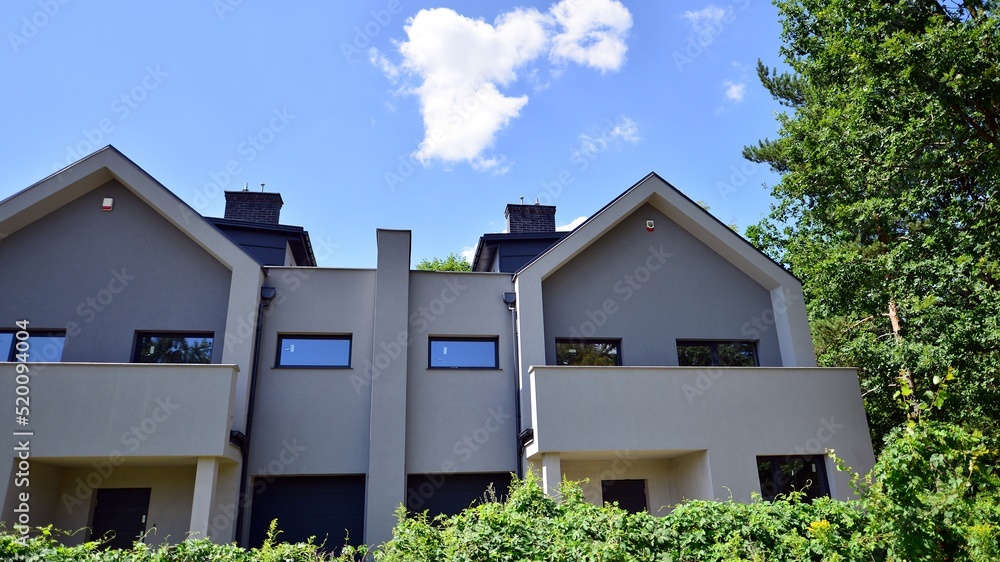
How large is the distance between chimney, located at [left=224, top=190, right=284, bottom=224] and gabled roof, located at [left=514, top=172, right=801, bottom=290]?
24.3 ft

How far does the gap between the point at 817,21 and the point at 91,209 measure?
16.3m

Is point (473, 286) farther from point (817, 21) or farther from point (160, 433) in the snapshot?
point (817, 21)

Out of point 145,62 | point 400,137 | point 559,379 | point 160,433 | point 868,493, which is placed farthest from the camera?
point 400,137

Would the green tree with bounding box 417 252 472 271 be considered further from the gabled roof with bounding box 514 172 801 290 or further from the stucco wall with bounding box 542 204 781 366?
the gabled roof with bounding box 514 172 801 290

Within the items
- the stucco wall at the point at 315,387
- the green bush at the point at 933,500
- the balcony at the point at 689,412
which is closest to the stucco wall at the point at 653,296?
the balcony at the point at 689,412

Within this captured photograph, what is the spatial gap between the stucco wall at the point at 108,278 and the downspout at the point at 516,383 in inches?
233

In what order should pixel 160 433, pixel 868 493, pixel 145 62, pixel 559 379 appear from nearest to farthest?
1. pixel 868 493
2. pixel 160 433
3. pixel 559 379
4. pixel 145 62

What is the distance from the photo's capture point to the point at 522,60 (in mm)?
Result: 13250

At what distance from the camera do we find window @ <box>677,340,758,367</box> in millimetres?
14242

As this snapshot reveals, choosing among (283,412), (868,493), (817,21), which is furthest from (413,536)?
(817,21)

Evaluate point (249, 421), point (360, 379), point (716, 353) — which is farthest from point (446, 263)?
point (249, 421)

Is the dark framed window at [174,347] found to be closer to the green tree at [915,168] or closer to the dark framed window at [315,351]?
the dark framed window at [315,351]

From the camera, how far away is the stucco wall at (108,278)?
40.9 feet

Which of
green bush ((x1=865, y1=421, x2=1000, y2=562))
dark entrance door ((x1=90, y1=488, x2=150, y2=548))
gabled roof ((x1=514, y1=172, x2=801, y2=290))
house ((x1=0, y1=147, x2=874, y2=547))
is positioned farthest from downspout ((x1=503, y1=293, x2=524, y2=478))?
green bush ((x1=865, y1=421, x2=1000, y2=562))
